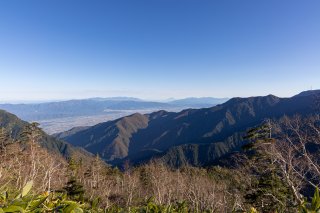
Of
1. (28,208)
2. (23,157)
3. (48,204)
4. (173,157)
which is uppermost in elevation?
(28,208)

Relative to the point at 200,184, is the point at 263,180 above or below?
above

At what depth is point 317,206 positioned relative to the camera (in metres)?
2.35

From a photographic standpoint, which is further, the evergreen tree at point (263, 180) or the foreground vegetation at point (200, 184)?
the evergreen tree at point (263, 180)

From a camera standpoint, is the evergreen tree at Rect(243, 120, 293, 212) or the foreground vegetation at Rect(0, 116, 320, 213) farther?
the evergreen tree at Rect(243, 120, 293, 212)

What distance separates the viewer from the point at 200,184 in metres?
43.2

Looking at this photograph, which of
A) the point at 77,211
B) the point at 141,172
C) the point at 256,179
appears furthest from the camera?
the point at 141,172

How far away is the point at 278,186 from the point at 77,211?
2634 cm

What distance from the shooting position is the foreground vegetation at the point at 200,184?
268 centimetres

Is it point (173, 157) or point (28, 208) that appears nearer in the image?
point (28, 208)

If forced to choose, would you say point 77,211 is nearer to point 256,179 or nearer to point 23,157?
point 256,179

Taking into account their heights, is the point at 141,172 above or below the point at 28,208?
below

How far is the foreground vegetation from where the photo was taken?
2.68 meters

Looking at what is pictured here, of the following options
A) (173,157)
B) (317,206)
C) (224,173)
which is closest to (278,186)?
(317,206)

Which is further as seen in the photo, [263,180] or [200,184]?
[200,184]
